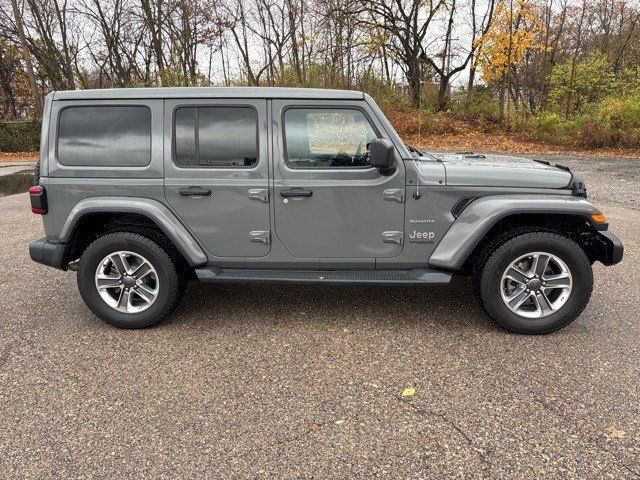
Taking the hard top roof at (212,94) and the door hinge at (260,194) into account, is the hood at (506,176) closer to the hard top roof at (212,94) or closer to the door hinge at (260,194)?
the hard top roof at (212,94)

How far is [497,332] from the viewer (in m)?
3.50

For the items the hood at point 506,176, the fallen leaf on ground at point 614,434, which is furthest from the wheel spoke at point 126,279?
the fallen leaf on ground at point 614,434

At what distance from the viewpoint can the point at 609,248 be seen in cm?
335

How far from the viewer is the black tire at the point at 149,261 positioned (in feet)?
11.5

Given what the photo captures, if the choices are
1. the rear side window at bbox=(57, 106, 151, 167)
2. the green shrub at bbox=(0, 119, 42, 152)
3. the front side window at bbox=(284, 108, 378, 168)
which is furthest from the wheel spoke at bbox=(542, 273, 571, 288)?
the green shrub at bbox=(0, 119, 42, 152)

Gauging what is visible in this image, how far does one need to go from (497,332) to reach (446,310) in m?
0.52

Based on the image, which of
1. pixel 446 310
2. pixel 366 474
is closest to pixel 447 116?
pixel 446 310

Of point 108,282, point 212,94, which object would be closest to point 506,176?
point 212,94

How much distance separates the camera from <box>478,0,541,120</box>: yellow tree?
20.6 m

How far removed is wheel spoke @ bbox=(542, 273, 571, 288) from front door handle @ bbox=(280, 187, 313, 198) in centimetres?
186

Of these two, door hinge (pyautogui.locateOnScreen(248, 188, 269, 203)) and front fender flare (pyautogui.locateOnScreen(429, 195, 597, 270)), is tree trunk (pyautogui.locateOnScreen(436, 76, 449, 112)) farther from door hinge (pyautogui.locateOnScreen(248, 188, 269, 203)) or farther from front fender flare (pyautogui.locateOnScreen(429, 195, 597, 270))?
door hinge (pyautogui.locateOnScreen(248, 188, 269, 203))

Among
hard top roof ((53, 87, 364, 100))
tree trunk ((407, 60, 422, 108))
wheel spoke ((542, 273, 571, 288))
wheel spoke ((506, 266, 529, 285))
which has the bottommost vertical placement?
wheel spoke ((542, 273, 571, 288))

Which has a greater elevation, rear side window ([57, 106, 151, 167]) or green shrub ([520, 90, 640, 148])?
green shrub ([520, 90, 640, 148])

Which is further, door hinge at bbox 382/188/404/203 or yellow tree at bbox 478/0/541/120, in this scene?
yellow tree at bbox 478/0/541/120
